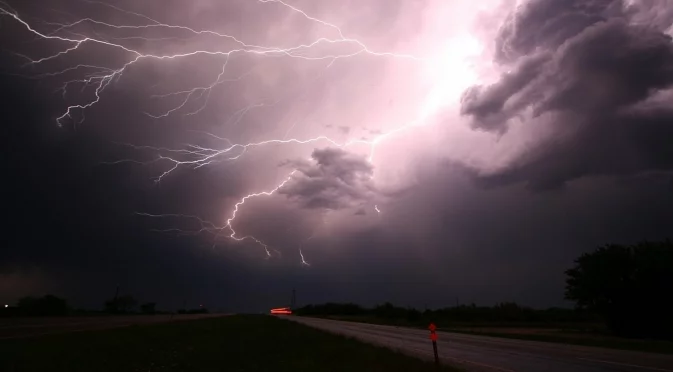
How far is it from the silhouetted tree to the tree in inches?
3015

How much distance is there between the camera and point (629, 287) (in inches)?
1575

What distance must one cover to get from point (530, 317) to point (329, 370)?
79950 millimetres

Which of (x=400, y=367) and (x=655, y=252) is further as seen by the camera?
(x=655, y=252)

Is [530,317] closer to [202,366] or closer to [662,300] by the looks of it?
[662,300]

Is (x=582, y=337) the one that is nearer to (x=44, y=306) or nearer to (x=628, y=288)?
(x=628, y=288)

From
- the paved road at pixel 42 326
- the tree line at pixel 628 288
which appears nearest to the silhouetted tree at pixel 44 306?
the paved road at pixel 42 326

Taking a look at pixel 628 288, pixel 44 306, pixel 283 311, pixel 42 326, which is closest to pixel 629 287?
pixel 628 288

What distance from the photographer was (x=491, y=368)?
52.4 feet

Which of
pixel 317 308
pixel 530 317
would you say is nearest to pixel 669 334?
pixel 530 317

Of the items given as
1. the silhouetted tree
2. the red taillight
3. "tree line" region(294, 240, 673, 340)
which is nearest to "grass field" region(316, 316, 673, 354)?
"tree line" region(294, 240, 673, 340)

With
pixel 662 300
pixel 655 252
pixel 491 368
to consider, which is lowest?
pixel 491 368

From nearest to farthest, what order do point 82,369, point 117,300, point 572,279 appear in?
point 82,369, point 572,279, point 117,300

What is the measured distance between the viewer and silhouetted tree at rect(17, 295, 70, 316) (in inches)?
3134

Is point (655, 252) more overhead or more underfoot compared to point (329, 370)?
more overhead
